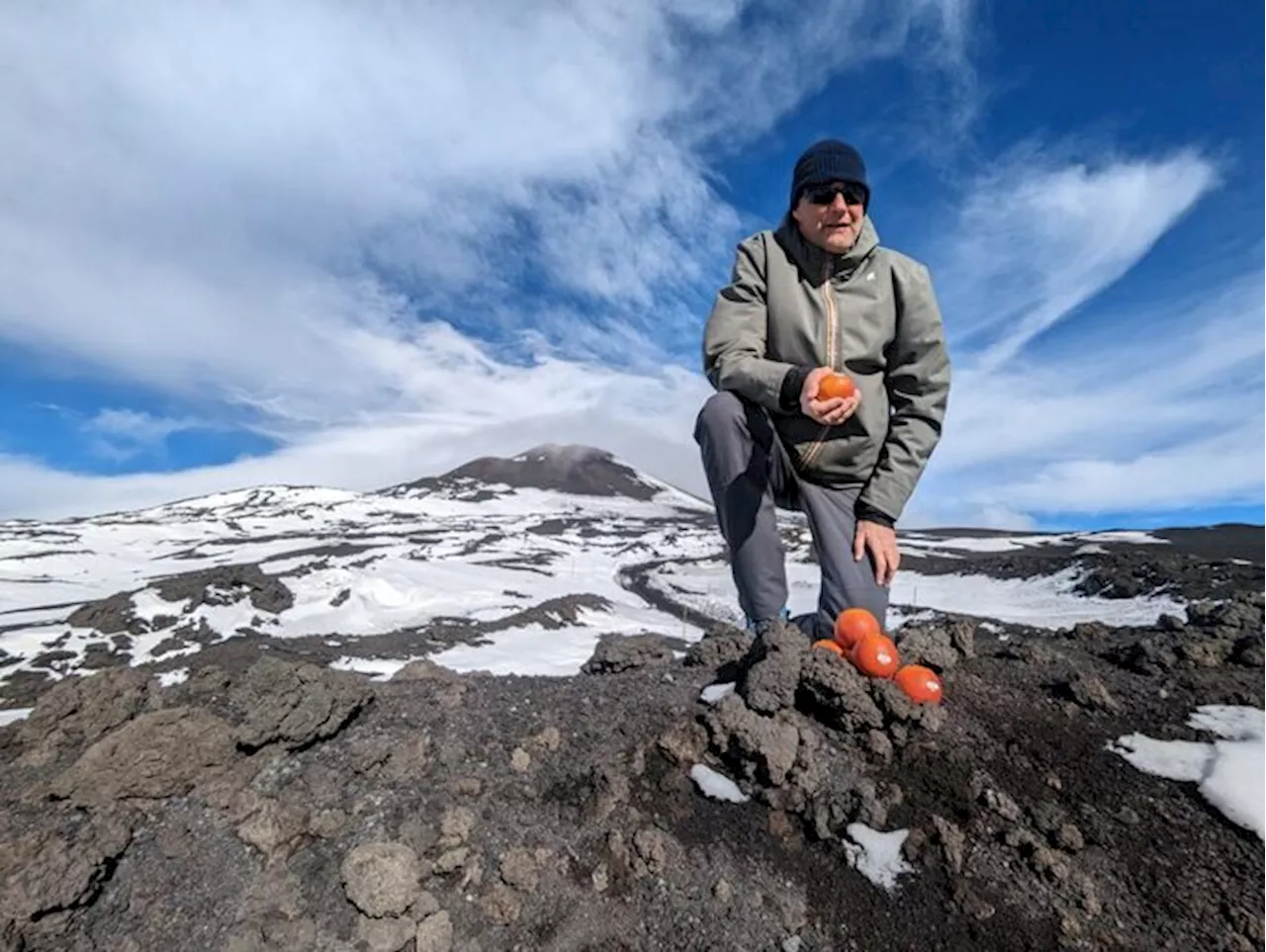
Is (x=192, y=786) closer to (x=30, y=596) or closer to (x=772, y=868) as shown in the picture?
(x=772, y=868)

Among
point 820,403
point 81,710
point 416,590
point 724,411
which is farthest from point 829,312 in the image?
point 416,590

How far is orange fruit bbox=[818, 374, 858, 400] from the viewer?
307cm

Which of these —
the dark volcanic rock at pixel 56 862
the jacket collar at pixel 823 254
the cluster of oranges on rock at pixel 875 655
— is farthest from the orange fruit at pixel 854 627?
the dark volcanic rock at pixel 56 862

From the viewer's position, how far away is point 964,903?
2332 millimetres

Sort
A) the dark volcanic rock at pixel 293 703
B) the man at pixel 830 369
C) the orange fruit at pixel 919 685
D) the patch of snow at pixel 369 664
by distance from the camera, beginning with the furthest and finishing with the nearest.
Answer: the patch of snow at pixel 369 664
the man at pixel 830 369
the orange fruit at pixel 919 685
the dark volcanic rock at pixel 293 703

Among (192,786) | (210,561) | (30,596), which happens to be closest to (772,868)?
(192,786)

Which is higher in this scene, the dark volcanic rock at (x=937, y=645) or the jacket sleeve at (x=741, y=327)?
the jacket sleeve at (x=741, y=327)

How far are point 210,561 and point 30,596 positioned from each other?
69.6ft

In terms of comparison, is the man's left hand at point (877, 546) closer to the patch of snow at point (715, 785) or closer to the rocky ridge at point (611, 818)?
the rocky ridge at point (611, 818)

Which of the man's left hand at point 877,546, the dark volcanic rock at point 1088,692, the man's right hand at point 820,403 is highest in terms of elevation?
the man's right hand at point 820,403

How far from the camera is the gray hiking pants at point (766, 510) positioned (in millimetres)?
3920

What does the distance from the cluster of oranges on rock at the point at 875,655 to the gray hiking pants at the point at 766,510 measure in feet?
1.08

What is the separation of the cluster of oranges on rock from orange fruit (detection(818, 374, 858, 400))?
4.10 feet

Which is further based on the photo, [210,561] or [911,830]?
[210,561]
